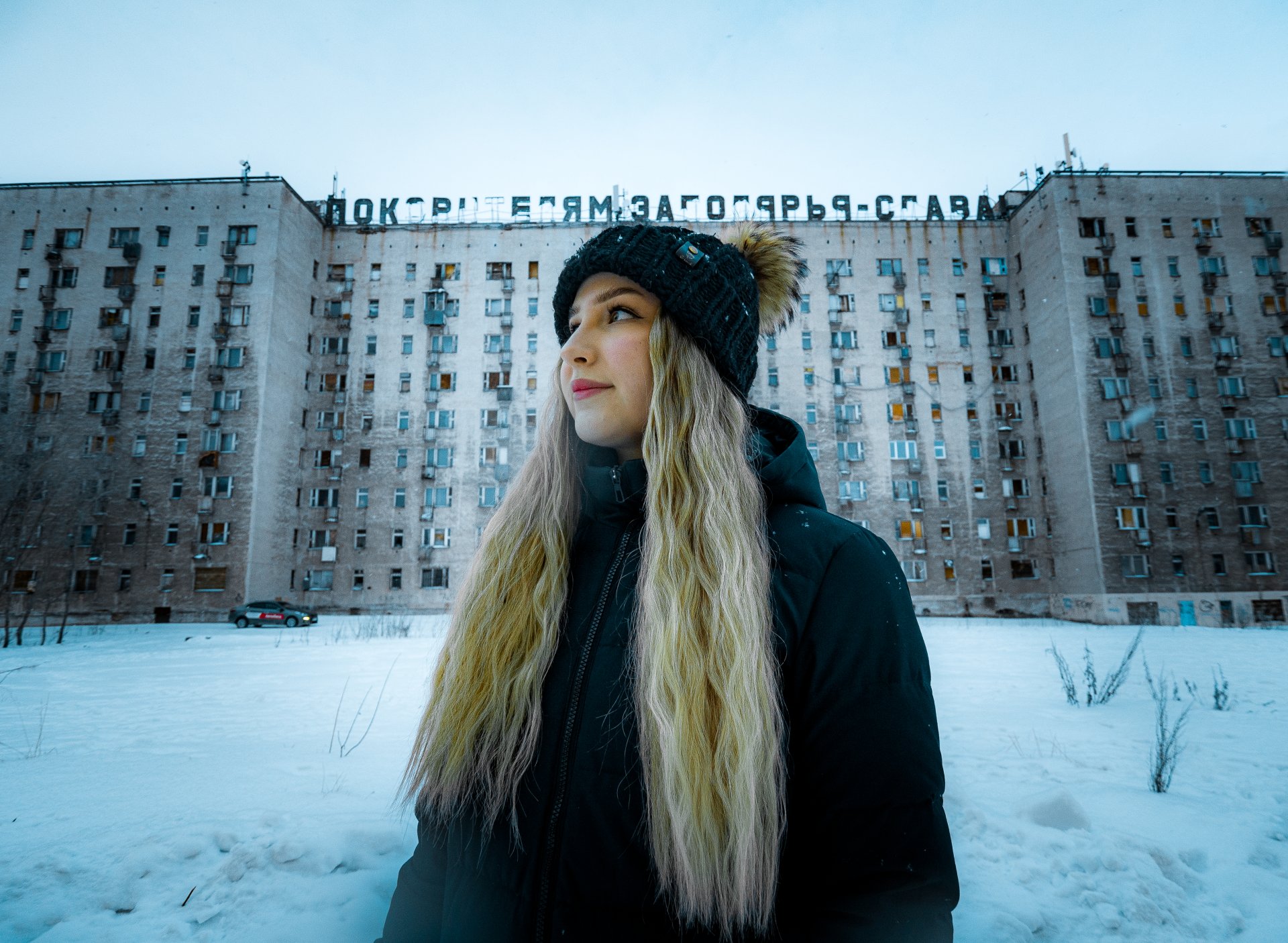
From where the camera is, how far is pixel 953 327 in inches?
1560

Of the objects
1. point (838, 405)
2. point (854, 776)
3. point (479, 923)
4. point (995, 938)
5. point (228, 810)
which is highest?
point (838, 405)

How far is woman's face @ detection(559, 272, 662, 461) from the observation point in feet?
6.14

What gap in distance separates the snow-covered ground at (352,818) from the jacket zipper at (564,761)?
1939 mm

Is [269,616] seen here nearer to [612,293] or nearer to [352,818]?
[352,818]

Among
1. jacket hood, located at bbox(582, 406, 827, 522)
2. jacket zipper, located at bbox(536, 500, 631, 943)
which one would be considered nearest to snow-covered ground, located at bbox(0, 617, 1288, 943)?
jacket zipper, located at bbox(536, 500, 631, 943)

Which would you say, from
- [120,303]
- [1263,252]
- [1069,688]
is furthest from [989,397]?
[120,303]

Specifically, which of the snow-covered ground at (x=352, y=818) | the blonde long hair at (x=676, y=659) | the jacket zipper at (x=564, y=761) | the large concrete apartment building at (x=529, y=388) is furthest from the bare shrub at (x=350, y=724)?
the large concrete apartment building at (x=529, y=388)

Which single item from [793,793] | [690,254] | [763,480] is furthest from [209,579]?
[793,793]

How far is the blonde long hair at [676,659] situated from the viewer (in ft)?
4.28

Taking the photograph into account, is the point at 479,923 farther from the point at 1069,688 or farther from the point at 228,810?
the point at 1069,688

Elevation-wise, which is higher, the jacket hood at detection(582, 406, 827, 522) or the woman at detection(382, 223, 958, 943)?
the jacket hood at detection(582, 406, 827, 522)

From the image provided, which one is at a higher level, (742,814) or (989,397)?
(989,397)

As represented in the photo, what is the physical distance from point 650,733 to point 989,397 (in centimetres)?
4338

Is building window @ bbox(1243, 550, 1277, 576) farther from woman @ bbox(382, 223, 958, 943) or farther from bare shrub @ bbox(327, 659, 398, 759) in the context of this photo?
woman @ bbox(382, 223, 958, 943)
